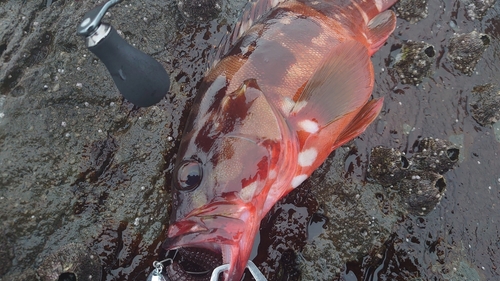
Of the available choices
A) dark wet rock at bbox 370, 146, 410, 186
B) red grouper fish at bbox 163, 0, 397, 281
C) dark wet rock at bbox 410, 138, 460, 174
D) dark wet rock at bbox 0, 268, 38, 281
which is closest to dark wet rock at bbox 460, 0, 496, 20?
red grouper fish at bbox 163, 0, 397, 281

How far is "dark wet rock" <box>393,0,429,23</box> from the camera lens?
3.41 m

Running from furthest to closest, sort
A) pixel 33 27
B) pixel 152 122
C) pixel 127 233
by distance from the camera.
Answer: pixel 33 27 → pixel 152 122 → pixel 127 233

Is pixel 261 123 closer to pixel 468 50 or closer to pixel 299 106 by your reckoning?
pixel 299 106

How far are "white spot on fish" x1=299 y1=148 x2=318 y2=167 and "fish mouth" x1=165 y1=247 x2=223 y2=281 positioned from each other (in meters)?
0.83

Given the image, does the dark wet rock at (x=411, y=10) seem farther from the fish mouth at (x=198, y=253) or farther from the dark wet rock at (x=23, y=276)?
the dark wet rock at (x=23, y=276)

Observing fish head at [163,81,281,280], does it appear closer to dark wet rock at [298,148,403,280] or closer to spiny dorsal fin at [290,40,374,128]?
spiny dorsal fin at [290,40,374,128]

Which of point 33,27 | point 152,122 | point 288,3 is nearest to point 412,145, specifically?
point 288,3

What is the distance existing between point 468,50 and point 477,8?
0.61 m

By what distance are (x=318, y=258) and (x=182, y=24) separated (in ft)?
7.61

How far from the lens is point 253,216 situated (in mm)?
2084

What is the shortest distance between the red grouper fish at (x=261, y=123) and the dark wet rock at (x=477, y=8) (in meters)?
1.43

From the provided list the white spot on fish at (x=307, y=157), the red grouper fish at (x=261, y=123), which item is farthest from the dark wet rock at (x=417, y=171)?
the white spot on fish at (x=307, y=157)

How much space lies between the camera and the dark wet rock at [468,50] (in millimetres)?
3240

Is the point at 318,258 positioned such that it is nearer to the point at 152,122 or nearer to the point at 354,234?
the point at 354,234
